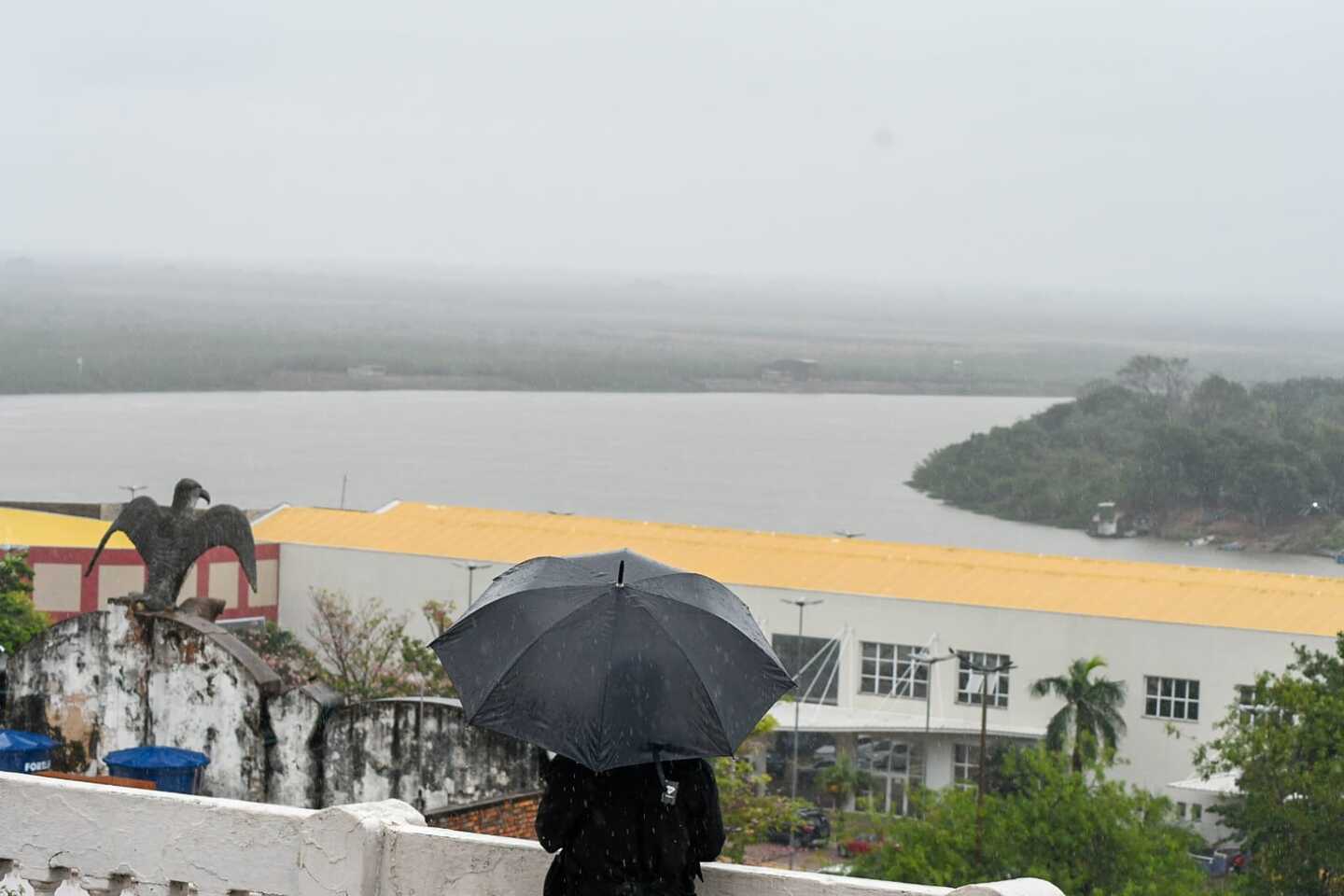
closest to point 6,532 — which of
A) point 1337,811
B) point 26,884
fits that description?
point 1337,811

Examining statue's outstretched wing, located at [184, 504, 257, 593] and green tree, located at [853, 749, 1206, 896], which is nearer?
statue's outstretched wing, located at [184, 504, 257, 593]

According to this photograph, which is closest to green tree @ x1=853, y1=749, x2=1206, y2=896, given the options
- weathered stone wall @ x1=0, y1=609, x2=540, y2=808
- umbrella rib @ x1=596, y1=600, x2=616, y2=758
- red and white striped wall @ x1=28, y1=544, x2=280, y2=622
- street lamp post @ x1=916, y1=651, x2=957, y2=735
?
street lamp post @ x1=916, y1=651, x2=957, y2=735

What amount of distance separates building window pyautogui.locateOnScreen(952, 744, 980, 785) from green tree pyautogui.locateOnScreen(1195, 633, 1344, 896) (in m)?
11.2

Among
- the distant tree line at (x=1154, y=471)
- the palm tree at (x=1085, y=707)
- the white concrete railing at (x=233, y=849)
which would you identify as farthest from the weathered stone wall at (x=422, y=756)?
the distant tree line at (x=1154, y=471)

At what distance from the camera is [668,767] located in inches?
286

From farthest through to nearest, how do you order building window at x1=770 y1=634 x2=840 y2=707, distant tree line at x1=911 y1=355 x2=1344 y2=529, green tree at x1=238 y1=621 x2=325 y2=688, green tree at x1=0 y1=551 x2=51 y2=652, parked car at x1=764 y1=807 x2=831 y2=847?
distant tree line at x1=911 y1=355 x2=1344 y2=529 → green tree at x1=238 y1=621 x2=325 y2=688 → building window at x1=770 y1=634 x2=840 y2=707 → parked car at x1=764 y1=807 x2=831 y2=847 → green tree at x1=0 y1=551 x2=51 y2=652

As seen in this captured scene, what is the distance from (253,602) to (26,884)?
200 feet

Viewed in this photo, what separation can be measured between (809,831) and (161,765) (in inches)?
1632

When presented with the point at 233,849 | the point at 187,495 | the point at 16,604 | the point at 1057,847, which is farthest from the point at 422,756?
the point at 16,604

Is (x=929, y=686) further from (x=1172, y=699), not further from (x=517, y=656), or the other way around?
(x=517, y=656)

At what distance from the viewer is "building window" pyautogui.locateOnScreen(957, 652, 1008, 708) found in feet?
192

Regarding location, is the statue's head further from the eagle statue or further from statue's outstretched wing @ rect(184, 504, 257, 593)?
statue's outstretched wing @ rect(184, 504, 257, 593)

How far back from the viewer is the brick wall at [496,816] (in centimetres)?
1534

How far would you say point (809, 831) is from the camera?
55.3 meters
